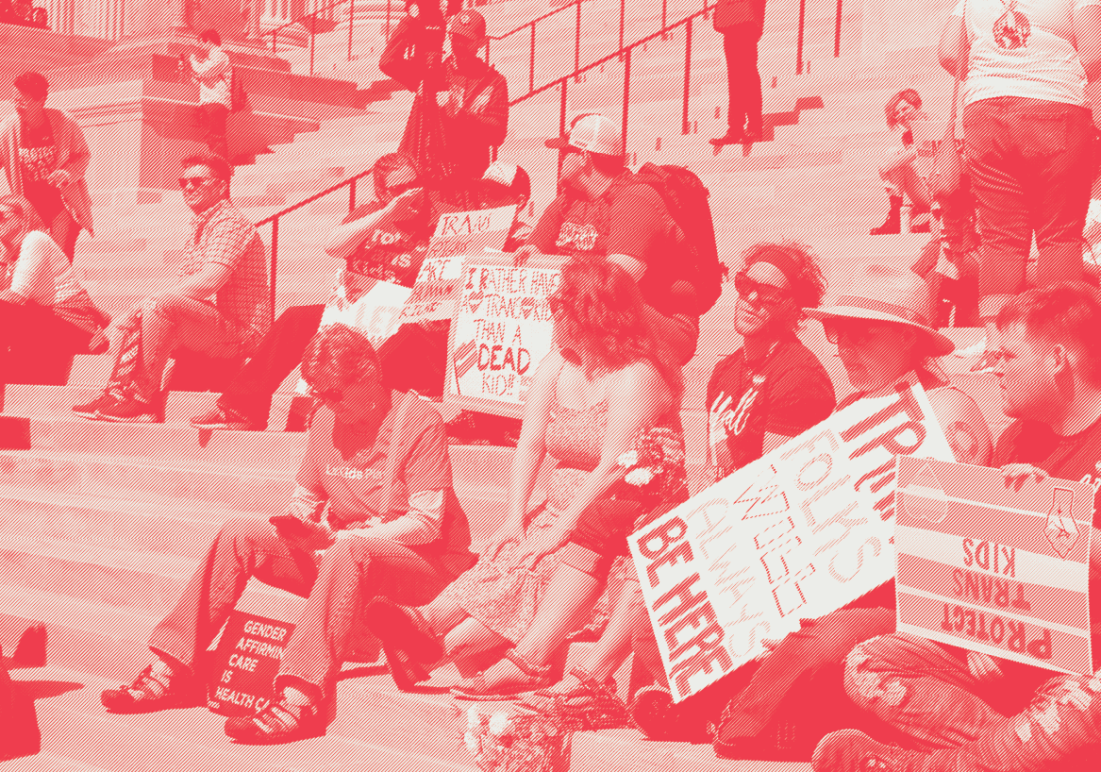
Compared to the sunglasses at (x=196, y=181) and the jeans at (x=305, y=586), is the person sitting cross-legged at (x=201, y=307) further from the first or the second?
the jeans at (x=305, y=586)

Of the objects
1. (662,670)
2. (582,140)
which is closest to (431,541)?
(662,670)

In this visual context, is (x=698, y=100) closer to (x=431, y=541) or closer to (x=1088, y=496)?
(x=431, y=541)

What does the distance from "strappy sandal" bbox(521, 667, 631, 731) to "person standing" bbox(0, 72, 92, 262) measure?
8.54 meters

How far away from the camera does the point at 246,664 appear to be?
704 centimetres

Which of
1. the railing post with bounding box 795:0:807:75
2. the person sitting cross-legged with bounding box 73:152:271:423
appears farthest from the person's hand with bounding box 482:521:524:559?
the railing post with bounding box 795:0:807:75

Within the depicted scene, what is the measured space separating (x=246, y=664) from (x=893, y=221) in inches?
202

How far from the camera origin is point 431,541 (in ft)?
23.1

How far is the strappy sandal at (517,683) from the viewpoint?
6301mm

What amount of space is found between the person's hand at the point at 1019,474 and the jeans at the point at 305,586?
2752 mm

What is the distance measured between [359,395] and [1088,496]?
11.1 ft

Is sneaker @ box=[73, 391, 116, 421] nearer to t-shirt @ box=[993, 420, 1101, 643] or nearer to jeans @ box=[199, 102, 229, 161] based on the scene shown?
jeans @ box=[199, 102, 229, 161]

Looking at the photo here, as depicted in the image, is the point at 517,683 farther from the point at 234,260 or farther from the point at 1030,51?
the point at 234,260

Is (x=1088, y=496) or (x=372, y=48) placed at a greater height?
(x=372, y=48)

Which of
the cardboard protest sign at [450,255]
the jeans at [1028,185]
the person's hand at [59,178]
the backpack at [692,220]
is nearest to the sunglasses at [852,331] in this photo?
the jeans at [1028,185]
